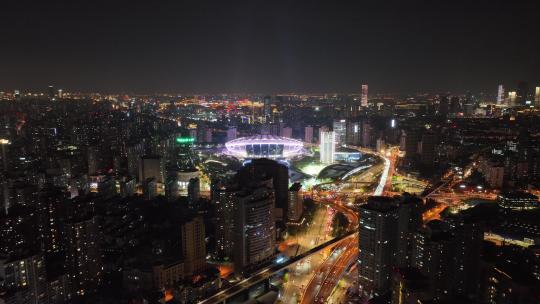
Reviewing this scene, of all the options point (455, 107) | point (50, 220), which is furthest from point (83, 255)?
point (455, 107)

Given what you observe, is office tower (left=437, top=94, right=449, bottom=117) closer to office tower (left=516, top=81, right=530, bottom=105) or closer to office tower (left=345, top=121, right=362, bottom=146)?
office tower (left=516, top=81, right=530, bottom=105)

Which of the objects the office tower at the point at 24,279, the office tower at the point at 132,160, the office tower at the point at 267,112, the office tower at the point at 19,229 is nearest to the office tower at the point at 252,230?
the office tower at the point at 24,279

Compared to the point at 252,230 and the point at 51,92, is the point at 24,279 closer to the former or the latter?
the point at 252,230

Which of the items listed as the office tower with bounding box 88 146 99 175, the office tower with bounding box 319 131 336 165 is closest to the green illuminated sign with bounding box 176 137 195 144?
the office tower with bounding box 88 146 99 175

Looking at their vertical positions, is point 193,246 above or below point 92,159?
below

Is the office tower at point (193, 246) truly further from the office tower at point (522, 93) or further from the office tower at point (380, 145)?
the office tower at point (522, 93)

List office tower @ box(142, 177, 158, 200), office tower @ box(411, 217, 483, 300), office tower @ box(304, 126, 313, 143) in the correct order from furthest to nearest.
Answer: office tower @ box(304, 126, 313, 143), office tower @ box(142, 177, 158, 200), office tower @ box(411, 217, 483, 300)
